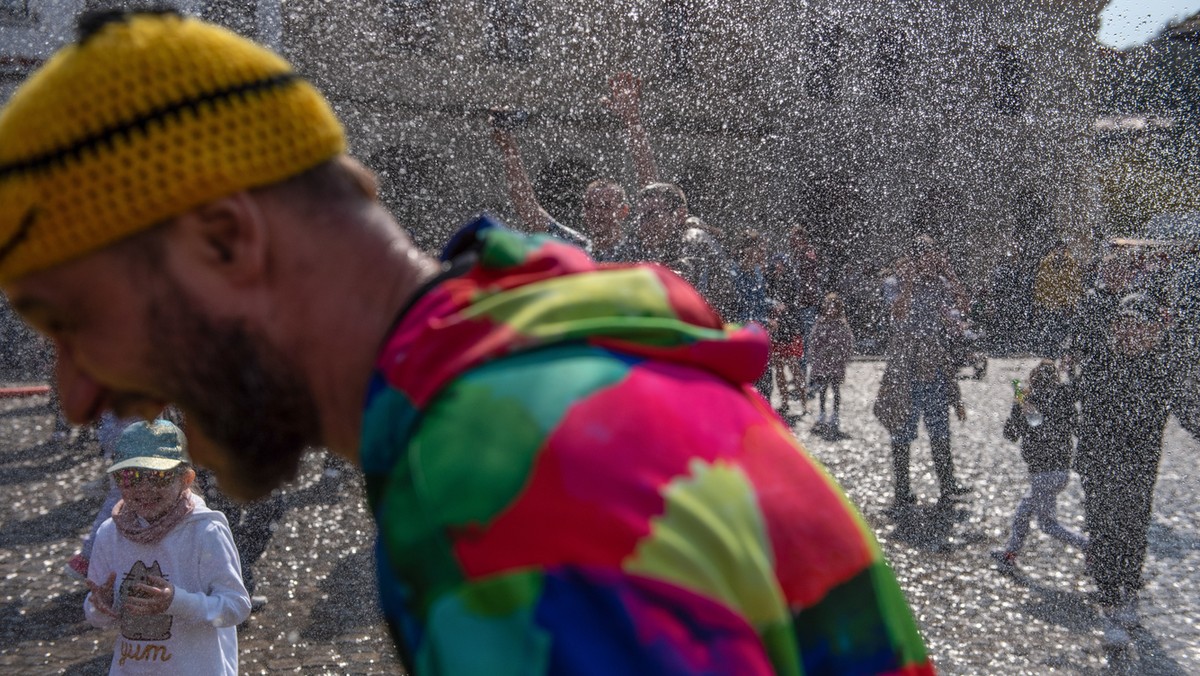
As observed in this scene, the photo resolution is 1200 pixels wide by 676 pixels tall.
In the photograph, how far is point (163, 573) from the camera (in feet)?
10.6

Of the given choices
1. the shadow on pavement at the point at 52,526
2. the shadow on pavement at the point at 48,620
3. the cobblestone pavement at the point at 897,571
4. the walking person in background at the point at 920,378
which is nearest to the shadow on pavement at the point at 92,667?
the cobblestone pavement at the point at 897,571

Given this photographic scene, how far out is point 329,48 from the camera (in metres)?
19.5

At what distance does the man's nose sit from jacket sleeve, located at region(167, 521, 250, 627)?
2.19 metres

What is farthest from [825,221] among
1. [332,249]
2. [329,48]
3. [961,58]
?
[332,249]

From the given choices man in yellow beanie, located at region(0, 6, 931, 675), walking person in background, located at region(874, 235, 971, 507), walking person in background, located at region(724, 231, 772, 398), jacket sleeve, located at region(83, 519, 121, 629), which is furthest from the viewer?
walking person in background, located at region(724, 231, 772, 398)

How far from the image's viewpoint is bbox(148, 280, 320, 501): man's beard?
99 centimetres

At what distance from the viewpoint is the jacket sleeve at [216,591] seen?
3137mm

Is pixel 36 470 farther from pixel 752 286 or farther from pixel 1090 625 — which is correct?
pixel 1090 625

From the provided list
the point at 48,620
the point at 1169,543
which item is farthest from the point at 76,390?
the point at 1169,543

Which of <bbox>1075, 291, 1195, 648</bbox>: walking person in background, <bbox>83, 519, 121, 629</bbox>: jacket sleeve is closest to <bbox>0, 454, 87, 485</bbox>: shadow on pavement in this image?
<bbox>83, 519, 121, 629</bbox>: jacket sleeve

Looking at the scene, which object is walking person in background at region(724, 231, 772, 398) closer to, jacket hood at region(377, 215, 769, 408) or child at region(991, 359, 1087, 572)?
child at region(991, 359, 1087, 572)

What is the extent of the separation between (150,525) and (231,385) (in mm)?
2577

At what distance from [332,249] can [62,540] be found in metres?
6.34

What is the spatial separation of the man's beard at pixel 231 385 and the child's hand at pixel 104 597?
8.10ft
